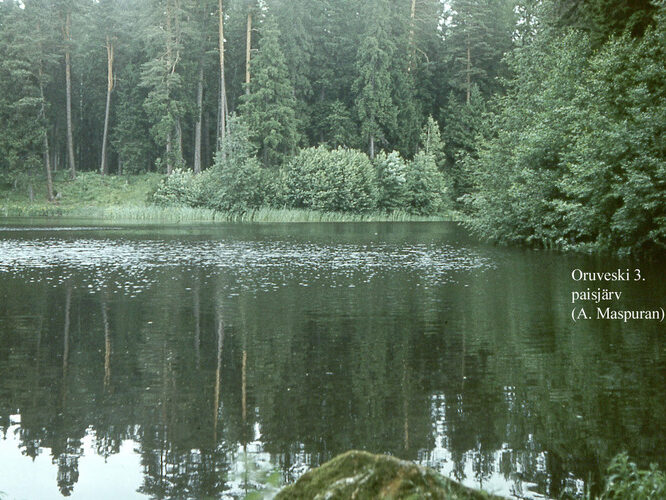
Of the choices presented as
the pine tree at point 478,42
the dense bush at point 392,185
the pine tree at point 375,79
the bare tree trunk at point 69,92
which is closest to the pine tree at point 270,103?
the pine tree at point 375,79

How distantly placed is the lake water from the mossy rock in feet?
2.55

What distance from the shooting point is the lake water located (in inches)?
217

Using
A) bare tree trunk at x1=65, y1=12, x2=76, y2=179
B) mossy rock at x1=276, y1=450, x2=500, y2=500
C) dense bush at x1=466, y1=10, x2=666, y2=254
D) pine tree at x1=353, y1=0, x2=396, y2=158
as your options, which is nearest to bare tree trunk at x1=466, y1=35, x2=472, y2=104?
pine tree at x1=353, y1=0, x2=396, y2=158

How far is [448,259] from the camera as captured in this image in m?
23.6

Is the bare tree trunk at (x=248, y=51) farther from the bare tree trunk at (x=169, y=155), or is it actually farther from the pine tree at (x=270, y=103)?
the bare tree trunk at (x=169, y=155)

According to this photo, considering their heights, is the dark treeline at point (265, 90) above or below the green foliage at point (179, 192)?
above

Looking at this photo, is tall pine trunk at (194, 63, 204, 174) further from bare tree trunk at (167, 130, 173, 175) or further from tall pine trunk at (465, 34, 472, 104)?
tall pine trunk at (465, 34, 472, 104)

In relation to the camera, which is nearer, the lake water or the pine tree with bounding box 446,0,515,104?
the lake water

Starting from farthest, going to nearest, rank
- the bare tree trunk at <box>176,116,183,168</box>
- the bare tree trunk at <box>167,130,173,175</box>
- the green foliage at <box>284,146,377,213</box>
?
the bare tree trunk at <box>176,116,183,168</box>, the bare tree trunk at <box>167,130,173,175</box>, the green foliage at <box>284,146,377,213</box>

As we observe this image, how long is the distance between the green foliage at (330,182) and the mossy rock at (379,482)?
179 ft

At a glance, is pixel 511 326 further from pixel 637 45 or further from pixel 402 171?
pixel 402 171

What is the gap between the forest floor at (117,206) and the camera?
55.1m

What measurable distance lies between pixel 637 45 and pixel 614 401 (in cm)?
1756

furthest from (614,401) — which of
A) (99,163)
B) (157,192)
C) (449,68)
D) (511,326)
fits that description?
(99,163)
